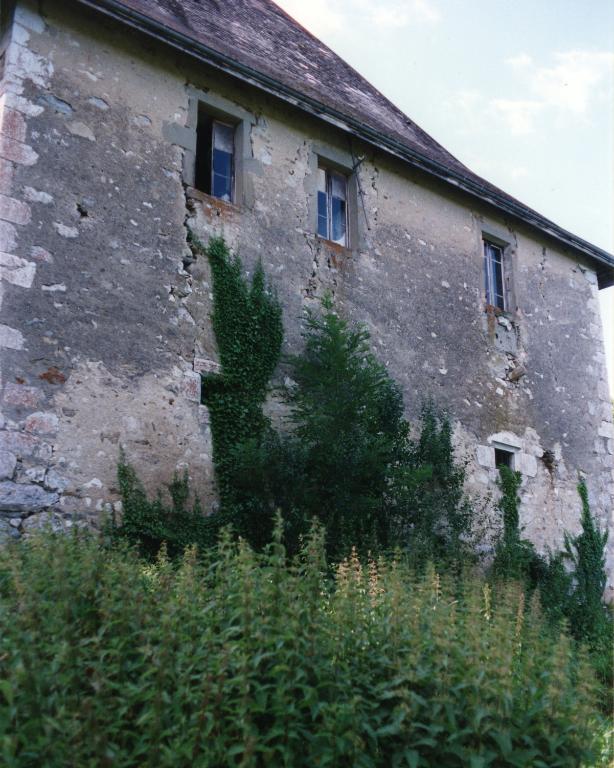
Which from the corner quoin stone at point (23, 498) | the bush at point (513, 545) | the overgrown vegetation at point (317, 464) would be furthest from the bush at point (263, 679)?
the bush at point (513, 545)

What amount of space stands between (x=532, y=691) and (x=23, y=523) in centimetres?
432

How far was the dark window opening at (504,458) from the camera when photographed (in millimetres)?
10895

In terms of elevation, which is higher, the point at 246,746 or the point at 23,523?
the point at 23,523

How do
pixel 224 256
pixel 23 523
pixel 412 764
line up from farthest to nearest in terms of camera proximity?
pixel 224 256 → pixel 23 523 → pixel 412 764

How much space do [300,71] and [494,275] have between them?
4.09 meters

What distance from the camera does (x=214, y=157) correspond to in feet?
29.6

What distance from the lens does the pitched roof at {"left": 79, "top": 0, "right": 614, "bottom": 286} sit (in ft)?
28.0

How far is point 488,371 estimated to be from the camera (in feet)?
36.4

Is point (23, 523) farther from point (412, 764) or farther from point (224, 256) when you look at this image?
point (412, 764)

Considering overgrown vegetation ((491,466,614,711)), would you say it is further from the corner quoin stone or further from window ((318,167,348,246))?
the corner quoin stone

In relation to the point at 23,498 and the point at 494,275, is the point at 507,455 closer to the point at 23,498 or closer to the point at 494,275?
the point at 494,275

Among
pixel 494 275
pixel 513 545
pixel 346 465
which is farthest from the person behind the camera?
pixel 494 275

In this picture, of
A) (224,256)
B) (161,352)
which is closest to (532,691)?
(161,352)

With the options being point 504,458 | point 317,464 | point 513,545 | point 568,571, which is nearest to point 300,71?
point 317,464
